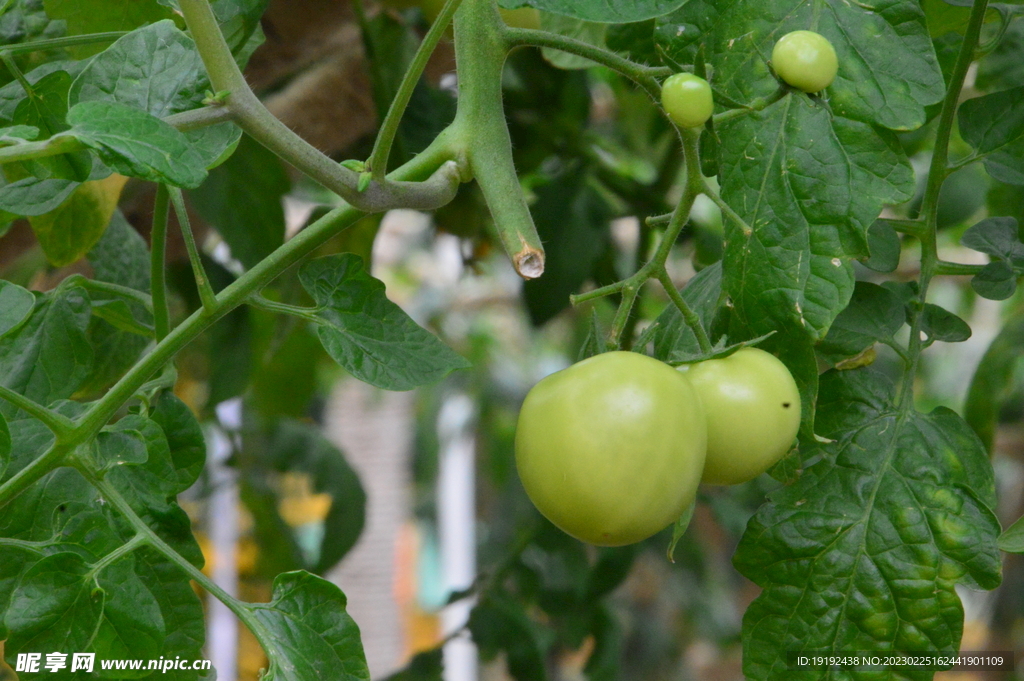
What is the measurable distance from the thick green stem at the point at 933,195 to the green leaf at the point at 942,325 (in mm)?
13

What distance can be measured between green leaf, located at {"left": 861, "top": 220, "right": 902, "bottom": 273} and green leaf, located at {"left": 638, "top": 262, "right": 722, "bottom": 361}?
8 centimetres

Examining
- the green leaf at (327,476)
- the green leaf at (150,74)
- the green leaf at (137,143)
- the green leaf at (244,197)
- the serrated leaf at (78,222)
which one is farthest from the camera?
the green leaf at (327,476)

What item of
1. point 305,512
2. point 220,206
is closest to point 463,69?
point 220,206

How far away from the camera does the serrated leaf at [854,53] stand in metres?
0.39

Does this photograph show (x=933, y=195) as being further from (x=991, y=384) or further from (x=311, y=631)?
(x=311, y=631)

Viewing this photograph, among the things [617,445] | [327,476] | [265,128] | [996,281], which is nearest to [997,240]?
[996,281]

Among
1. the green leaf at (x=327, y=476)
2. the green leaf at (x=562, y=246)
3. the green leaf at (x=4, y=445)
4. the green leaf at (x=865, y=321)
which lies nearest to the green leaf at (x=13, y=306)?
the green leaf at (x=4, y=445)

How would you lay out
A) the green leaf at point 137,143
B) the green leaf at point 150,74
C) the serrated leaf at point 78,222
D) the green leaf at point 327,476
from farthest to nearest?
1. the green leaf at point 327,476
2. the serrated leaf at point 78,222
3. the green leaf at point 150,74
4. the green leaf at point 137,143

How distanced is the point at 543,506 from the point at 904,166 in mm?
203

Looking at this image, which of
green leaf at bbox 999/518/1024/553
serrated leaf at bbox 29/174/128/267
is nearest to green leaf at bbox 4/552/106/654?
serrated leaf at bbox 29/174/128/267

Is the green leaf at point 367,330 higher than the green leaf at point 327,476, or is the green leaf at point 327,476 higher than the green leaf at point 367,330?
the green leaf at point 367,330

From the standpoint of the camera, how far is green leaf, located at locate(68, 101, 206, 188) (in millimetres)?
313

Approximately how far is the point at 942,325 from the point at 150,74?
410 mm

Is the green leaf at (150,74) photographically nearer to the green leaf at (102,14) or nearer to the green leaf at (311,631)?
the green leaf at (102,14)
